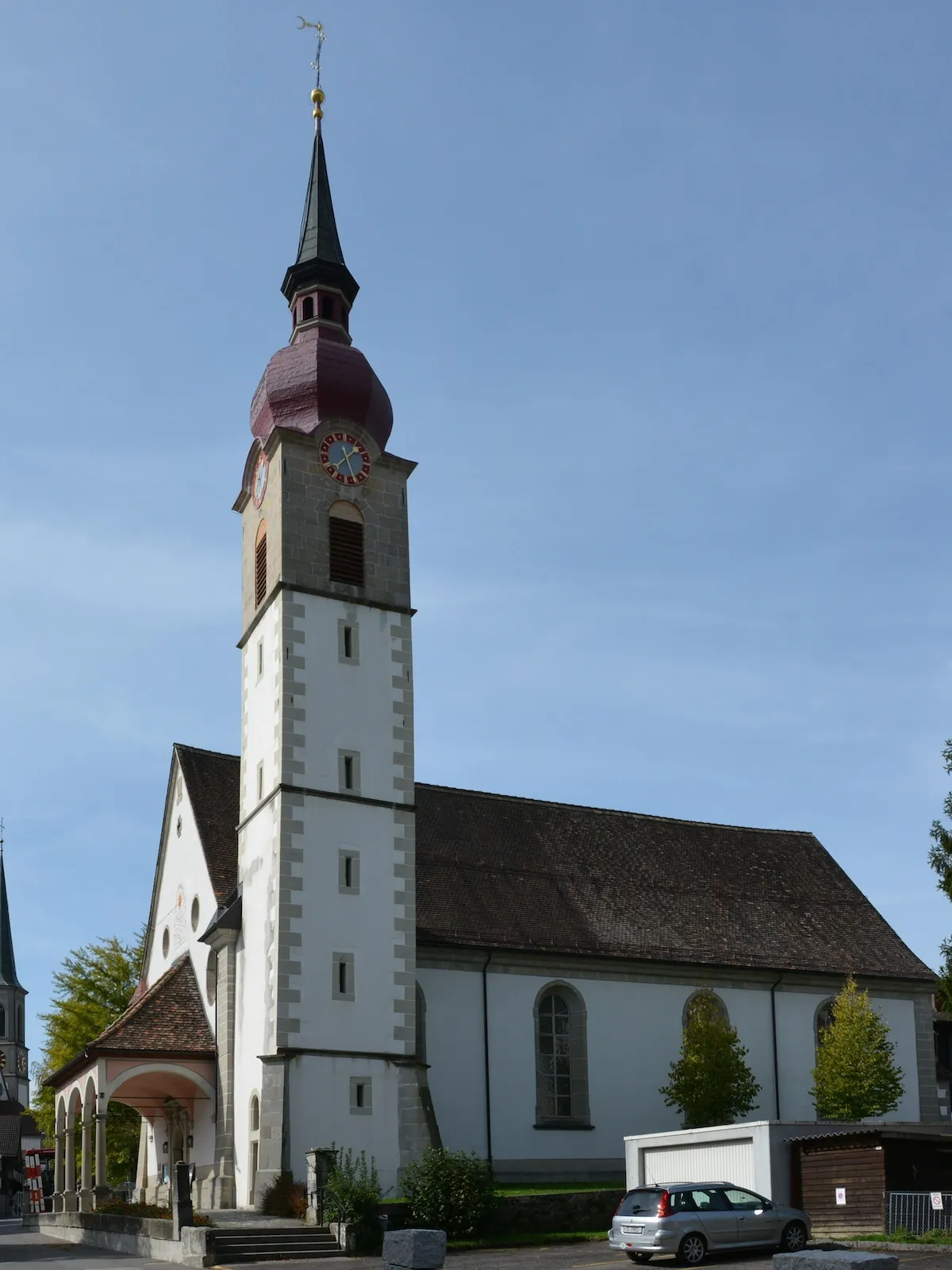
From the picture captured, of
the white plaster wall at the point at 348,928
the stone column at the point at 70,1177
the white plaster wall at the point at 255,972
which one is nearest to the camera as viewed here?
the white plaster wall at the point at 255,972

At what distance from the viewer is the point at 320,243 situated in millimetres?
40281

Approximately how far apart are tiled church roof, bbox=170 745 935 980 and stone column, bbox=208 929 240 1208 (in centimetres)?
202

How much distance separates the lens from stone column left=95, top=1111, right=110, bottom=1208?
110 feet

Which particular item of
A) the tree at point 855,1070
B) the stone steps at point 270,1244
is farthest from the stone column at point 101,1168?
the tree at point 855,1070

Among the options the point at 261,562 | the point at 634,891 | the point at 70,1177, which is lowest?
the point at 70,1177

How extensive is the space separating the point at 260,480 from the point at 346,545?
2.90m

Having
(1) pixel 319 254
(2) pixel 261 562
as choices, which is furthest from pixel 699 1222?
(1) pixel 319 254

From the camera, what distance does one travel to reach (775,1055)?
39.6 meters

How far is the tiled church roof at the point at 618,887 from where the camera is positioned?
123 feet

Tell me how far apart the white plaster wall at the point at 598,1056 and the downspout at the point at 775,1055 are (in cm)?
10

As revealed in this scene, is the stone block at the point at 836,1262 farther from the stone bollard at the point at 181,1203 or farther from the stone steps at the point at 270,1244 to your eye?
the stone bollard at the point at 181,1203

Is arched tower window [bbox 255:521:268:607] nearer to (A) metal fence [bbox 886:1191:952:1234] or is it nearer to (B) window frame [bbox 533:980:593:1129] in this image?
(B) window frame [bbox 533:980:593:1129]

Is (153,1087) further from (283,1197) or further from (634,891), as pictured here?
(634,891)

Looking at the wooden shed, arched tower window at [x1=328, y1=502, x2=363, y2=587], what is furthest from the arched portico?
the wooden shed
